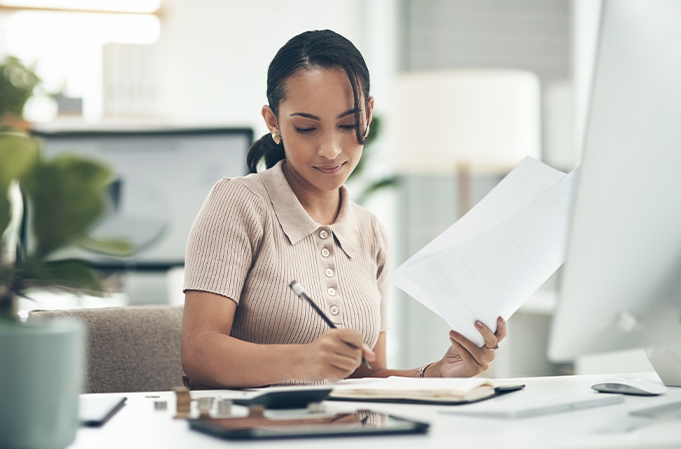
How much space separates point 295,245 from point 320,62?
309 mm

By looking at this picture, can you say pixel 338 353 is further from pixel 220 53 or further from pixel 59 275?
pixel 220 53

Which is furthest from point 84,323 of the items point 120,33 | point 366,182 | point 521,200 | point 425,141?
point 120,33

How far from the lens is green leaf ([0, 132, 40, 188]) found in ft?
1.73

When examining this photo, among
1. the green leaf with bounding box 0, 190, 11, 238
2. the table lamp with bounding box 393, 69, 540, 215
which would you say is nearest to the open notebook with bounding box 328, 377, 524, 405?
the green leaf with bounding box 0, 190, 11, 238

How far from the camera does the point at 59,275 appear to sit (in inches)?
21.6

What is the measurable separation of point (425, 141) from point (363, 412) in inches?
83.2

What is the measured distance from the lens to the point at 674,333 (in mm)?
684

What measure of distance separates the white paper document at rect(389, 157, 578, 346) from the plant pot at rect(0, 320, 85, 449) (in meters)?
0.38

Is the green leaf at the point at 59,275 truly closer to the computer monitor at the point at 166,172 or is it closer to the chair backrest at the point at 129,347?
the chair backrest at the point at 129,347

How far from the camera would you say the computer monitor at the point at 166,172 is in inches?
78.4

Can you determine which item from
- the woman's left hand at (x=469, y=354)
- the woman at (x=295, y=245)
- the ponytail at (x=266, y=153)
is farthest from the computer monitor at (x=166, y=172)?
the woman's left hand at (x=469, y=354)

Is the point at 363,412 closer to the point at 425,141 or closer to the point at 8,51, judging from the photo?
the point at 425,141

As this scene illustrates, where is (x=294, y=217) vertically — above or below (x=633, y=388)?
above

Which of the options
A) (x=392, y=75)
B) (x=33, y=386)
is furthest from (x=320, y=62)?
(x=392, y=75)
